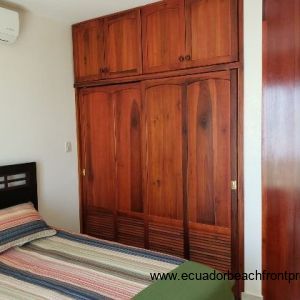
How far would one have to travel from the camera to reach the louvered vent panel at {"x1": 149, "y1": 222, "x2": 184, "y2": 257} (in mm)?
2711

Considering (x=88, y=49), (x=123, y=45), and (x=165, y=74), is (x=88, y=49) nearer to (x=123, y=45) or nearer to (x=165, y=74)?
(x=123, y=45)

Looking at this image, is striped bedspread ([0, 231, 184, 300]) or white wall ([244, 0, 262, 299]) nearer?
striped bedspread ([0, 231, 184, 300])

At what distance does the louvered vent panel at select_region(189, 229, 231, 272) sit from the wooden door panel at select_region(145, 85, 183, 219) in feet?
0.77

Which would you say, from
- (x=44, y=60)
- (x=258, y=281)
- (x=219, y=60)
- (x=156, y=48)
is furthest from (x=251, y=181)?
(x=44, y=60)

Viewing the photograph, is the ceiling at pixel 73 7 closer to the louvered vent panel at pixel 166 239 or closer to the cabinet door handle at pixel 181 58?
the cabinet door handle at pixel 181 58

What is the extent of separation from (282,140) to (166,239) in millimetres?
1467

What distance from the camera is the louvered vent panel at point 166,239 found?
271 centimetres

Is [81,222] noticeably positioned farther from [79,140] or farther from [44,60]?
[44,60]

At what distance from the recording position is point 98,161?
10.4 ft

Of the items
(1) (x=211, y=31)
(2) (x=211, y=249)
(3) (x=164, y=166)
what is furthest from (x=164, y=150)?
(1) (x=211, y=31)

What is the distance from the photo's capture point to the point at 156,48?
270 centimetres

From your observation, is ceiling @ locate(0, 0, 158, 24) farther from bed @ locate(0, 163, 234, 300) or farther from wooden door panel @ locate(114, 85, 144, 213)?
bed @ locate(0, 163, 234, 300)

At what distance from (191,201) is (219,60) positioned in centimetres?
111

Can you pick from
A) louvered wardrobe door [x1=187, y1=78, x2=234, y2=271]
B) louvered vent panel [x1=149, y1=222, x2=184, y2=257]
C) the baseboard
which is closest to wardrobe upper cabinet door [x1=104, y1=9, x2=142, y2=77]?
louvered wardrobe door [x1=187, y1=78, x2=234, y2=271]
